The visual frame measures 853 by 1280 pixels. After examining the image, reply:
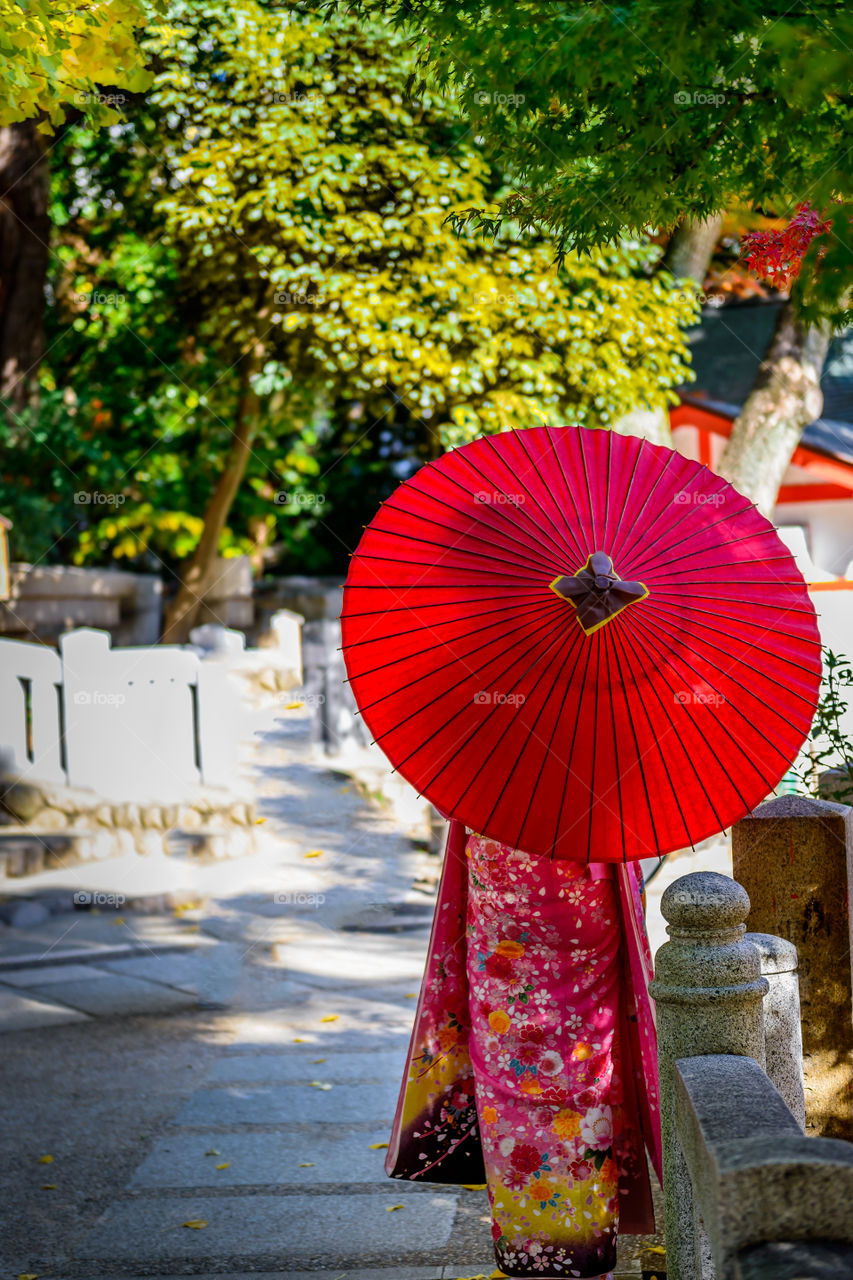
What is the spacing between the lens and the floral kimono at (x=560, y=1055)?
262cm

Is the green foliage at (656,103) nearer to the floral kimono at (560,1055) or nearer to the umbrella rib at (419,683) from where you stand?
the umbrella rib at (419,683)

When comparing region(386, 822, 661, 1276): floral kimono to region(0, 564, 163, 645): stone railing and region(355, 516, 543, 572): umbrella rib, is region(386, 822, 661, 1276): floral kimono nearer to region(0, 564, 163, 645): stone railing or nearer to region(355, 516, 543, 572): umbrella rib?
region(355, 516, 543, 572): umbrella rib

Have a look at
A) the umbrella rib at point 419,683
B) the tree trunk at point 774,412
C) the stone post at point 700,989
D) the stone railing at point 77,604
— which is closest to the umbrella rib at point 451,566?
the umbrella rib at point 419,683

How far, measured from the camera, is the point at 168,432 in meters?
11.3

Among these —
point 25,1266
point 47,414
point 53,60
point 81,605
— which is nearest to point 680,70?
point 53,60

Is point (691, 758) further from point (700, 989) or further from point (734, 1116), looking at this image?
point (734, 1116)

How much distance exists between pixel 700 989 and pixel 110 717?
6965mm

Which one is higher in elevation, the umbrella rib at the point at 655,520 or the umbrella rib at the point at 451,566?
the umbrella rib at the point at 655,520

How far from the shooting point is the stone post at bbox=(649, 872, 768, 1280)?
2.38m

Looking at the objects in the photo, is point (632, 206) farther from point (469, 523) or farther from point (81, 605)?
point (81, 605)

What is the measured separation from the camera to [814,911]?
324 cm

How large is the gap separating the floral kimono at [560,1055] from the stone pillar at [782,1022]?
377 mm

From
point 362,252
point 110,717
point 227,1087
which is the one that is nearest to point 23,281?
point 362,252

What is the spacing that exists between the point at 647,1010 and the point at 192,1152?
1948 millimetres
